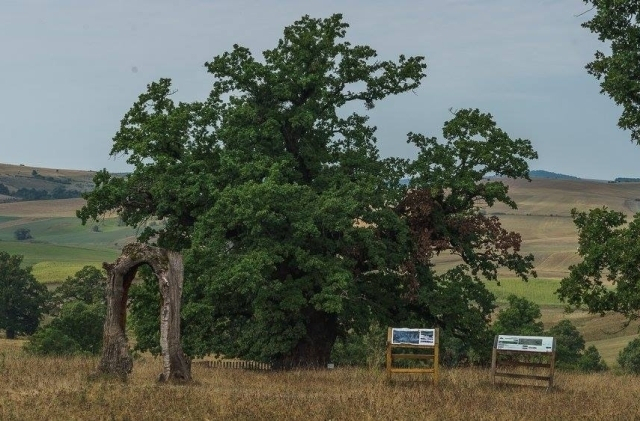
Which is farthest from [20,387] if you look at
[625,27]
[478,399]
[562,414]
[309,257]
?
[625,27]

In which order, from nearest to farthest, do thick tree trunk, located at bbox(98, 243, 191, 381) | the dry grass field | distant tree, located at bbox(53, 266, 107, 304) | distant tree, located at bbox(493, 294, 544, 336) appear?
the dry grass field < thick tree trunk, located at bbox(98, 243, 191, 381) < distant tree, located at bbox(493, 294, 544, 336) < distant tree, located at bbox(53, 266, 107, 304)

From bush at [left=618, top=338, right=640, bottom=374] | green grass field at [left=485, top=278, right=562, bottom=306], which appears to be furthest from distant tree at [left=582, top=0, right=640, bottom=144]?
green grass field at [left=485, top=278, right=562, bottom=306]

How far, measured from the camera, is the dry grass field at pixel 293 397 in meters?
16.3

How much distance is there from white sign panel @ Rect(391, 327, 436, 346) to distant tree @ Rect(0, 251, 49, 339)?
86769 millimetres

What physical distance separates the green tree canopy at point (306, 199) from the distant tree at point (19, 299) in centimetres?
7156

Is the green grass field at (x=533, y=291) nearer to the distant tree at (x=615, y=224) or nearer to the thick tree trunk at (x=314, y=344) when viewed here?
the thick tree trunk at (x=314, y=344)

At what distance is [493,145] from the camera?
37562mm

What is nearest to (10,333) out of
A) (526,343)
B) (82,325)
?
(82,325)

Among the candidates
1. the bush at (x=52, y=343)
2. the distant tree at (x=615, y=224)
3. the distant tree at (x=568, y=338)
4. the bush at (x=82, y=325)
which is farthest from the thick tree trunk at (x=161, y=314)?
the distant tree at (x=568, y=338)

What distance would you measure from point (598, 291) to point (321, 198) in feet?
34.6

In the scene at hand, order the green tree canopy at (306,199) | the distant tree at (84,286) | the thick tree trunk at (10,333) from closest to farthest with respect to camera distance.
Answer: the green tree canopy at (306,199), the distant tree at (84,286), the thick tree trunk at (10,333)

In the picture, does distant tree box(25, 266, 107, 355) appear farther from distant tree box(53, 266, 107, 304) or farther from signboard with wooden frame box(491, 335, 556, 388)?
signboard with wooden frame box(491, 335, 556, 388)

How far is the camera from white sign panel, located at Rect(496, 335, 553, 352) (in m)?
25.2

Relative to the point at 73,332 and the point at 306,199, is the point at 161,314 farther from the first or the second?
the point at 73,332
